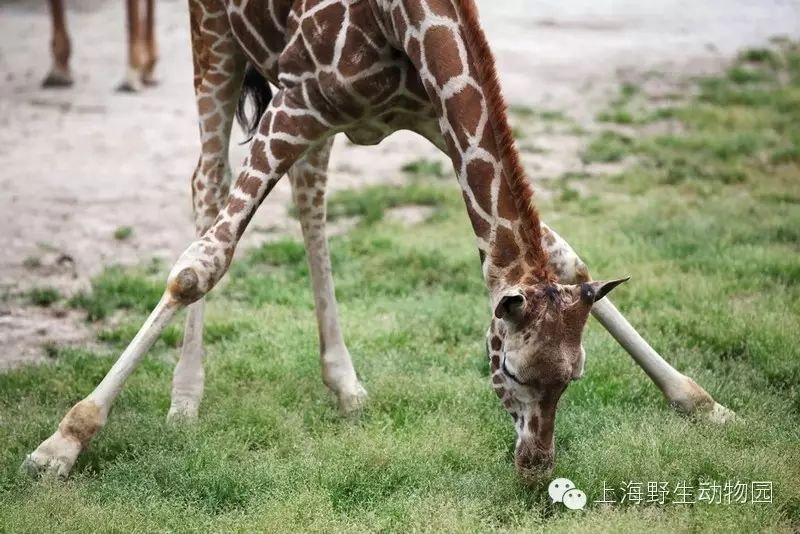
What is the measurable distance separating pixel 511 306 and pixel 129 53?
9.70 meters

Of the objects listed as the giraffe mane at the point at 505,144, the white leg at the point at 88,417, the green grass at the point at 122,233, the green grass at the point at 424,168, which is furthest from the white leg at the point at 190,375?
the green grass at the point at 424,168

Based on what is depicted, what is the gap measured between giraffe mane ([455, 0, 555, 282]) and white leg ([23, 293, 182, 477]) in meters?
1.53

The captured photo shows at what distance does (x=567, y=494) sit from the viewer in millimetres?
4051

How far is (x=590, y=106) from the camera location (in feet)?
38.9

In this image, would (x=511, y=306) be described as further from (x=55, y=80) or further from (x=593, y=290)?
(x=55, y=80)

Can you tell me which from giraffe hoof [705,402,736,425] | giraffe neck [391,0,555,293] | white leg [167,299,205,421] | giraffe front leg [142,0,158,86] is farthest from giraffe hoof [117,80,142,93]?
giraffe hoof [705,402,736,425]

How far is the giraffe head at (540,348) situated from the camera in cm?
382

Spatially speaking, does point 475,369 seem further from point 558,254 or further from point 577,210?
point 577,210

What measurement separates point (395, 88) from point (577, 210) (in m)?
4.32

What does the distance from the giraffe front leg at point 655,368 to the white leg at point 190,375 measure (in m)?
1.79

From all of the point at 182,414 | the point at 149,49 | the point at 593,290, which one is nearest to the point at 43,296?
the point at 182,414

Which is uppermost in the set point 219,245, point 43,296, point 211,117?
point 211,117

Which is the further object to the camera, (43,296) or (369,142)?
(43,296)

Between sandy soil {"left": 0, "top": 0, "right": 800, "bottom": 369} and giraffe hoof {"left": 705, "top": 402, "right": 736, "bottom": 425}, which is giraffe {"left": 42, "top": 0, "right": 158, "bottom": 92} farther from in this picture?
giraffe hoof {"left": 705, "top": 402, "right": 736, "bottom": 425}
